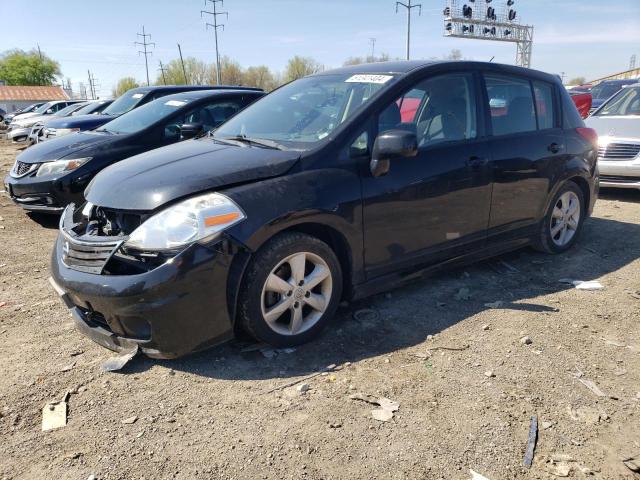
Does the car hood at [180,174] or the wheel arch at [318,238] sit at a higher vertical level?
the car hood at [180,174]

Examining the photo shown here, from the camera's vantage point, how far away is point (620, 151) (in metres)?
7.60

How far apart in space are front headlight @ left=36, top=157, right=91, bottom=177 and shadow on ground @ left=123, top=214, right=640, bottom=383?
3.70m

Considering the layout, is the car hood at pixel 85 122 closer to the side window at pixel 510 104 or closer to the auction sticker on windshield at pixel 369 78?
the auction sticker on windshield at pixel 369 78

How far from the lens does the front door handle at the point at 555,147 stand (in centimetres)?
473

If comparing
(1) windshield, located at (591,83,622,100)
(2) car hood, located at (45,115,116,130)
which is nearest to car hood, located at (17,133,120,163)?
(2) car hood, located at (45,115,116,130)

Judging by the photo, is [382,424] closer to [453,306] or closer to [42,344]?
[453,306]

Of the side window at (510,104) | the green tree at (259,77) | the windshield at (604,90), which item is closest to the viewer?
the side window at (510,104)

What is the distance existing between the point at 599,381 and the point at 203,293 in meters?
2.29

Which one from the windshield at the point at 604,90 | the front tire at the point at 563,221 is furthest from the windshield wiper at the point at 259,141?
the windshield at the point at 604,90

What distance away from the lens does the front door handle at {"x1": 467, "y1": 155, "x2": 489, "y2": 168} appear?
4.02 metres

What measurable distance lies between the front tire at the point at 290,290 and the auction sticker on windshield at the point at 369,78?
53.8 inches

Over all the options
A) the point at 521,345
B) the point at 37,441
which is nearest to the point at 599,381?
the point at 521,345

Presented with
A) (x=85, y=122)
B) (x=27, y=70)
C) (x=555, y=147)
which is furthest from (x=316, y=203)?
(x=27, y=70)

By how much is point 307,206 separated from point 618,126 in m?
6.94
